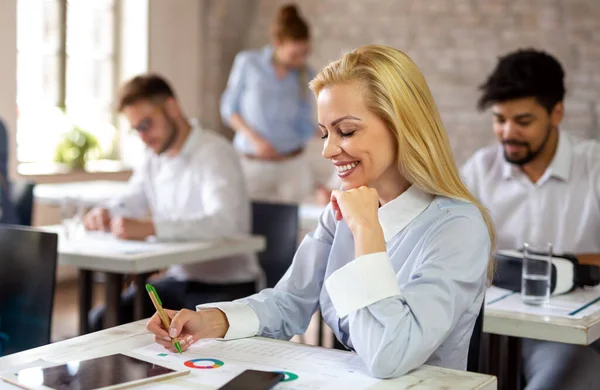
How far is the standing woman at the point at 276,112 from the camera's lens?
5621 millimetres

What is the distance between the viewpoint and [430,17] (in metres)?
7.39

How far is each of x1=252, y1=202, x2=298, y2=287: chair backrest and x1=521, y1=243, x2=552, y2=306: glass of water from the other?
1.46m

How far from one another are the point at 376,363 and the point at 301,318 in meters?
0.48

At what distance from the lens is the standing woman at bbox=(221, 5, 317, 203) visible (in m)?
5.62

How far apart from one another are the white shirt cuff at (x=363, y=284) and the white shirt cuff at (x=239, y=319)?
287 mm

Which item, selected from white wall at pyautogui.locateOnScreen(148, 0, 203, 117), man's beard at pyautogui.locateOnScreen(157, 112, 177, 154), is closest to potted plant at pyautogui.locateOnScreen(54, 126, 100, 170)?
white wall at pyautogui.locateOnScreen(148, 0, 203, 117)

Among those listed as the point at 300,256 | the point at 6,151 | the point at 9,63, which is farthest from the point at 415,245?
the point at 9,63

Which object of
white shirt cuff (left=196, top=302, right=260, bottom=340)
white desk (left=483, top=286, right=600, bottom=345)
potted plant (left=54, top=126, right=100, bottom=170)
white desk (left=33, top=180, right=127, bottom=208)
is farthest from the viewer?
potted plant (left=54, top=126, right=100, bottom=170)

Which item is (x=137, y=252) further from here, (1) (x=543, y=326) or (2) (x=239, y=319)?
(1) (x=543, y=326)

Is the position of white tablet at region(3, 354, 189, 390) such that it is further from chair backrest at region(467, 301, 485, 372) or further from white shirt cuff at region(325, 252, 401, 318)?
chair backrest at region(467, 301, 485, 372)

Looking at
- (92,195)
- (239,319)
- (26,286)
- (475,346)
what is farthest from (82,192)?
(475,346)

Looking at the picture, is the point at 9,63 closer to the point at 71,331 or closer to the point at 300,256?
the point at 71,331

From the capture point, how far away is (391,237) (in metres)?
1.90

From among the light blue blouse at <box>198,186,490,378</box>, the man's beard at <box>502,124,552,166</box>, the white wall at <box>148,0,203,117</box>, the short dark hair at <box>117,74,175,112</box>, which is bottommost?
the light blue blouse at <box>198,186,490,378</box>
